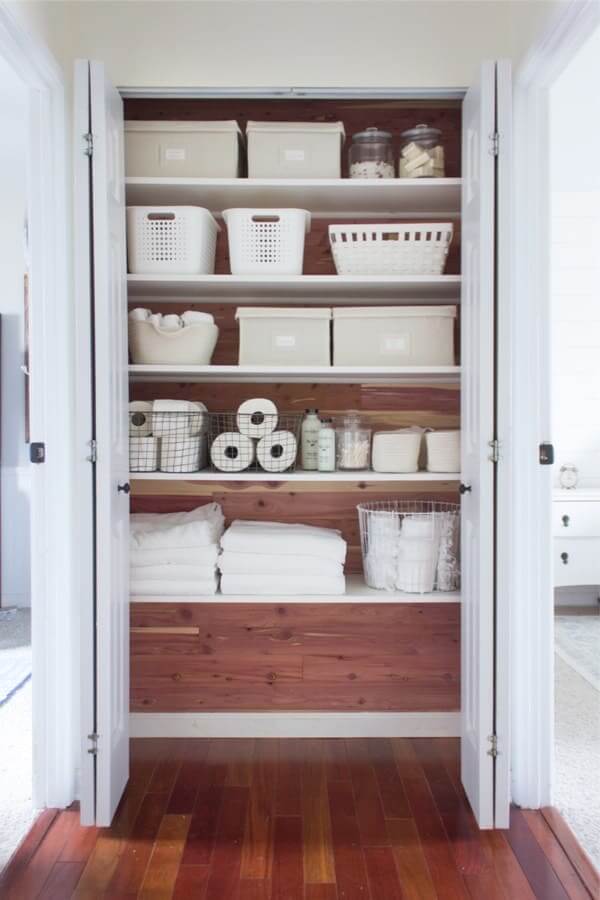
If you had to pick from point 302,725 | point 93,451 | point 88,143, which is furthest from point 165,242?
point 302,725

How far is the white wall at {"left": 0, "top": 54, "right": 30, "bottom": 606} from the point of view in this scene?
4.46 meters

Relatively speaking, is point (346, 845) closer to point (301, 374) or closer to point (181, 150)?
point (301, 374)

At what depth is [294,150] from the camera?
2.41m

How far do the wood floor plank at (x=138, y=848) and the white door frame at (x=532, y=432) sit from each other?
107cm

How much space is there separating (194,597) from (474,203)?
1478 millimetres

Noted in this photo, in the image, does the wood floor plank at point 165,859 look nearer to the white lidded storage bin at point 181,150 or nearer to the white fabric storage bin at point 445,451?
the white fabric storage bin at point 445,451

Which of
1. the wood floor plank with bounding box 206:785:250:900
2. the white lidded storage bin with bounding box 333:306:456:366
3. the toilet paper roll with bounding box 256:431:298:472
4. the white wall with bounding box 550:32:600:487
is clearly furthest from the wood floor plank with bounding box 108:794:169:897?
the white wall with bounding box 550:32:600:487

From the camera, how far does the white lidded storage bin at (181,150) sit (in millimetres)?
2398

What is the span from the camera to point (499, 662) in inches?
82.0

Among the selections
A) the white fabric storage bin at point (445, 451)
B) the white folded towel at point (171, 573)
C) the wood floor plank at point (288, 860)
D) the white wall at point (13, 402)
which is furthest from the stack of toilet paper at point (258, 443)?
the white wall at point (13, 402)

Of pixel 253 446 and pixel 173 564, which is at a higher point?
pixel 253 446

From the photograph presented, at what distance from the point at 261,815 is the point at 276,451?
1084 mm

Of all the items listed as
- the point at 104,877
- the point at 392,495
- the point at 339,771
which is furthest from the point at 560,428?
the point at 104,877

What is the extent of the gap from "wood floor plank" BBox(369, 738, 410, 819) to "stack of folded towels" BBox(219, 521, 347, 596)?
Result: 591 millimetres
